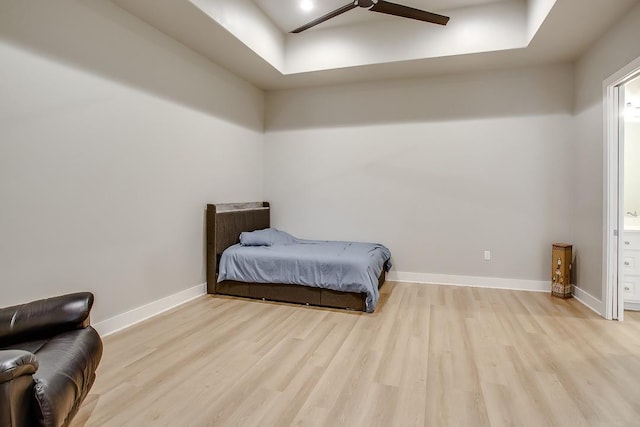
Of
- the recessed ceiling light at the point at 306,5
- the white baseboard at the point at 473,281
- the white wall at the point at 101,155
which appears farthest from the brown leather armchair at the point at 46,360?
the white baseboard at the point at 473,281

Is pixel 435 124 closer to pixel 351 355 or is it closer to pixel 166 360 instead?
pixel 351 355

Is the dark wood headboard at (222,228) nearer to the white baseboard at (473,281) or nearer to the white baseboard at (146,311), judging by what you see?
the white baseboard at (146,311)

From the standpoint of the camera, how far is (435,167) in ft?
15.2

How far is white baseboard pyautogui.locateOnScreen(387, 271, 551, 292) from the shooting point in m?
4.26

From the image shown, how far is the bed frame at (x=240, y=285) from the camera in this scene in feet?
11.9

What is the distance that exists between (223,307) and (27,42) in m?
2.75

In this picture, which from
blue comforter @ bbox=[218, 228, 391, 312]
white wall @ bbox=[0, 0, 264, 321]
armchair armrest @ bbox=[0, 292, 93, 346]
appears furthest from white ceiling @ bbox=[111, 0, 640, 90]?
armchair armrest @ bbox=[0, 292, 93, 346]

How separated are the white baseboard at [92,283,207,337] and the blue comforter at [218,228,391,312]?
345 mm

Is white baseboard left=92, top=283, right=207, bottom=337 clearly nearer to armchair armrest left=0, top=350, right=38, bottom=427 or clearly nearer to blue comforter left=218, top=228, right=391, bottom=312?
blue comforter left=218, top=228, right=391, bottom=312

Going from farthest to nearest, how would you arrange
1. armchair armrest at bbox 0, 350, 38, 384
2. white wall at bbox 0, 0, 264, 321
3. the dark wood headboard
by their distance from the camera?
the dark wood headboard
white wall at bbox 0, 0, 264, 321
armchair armrest at bbox 0, 350, 38, 384

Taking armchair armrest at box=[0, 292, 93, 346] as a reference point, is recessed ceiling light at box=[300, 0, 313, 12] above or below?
above

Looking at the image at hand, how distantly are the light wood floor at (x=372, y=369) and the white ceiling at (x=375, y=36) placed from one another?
283cm

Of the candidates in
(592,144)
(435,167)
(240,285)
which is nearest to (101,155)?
(240,285)

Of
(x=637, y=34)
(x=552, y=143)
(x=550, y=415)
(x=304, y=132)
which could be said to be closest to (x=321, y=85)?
(x=304, y=132)
